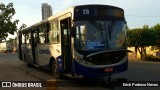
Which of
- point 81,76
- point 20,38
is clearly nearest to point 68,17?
point 81,76

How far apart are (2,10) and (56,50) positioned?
1462cm

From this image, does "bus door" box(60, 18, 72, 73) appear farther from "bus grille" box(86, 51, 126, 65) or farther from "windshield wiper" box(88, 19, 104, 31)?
"bus grille" box(86, 51, 126, 65)

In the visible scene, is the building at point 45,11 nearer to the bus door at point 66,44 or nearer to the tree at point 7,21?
the tree at point 7,21

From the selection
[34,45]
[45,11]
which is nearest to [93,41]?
Result: [34,45]

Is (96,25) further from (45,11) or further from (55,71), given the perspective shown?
(45,11)

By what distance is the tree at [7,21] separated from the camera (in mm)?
29688

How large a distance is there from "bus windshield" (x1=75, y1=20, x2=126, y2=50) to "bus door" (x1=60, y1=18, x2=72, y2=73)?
1044 mm

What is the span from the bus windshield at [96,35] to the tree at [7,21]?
54.4 ft

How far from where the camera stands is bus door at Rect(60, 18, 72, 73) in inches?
601

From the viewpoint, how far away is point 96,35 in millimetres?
14164

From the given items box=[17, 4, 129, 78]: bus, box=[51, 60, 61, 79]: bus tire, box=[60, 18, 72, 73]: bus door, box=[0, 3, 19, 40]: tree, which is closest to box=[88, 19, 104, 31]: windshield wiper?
box=[17, 4, 129, 78]: bus

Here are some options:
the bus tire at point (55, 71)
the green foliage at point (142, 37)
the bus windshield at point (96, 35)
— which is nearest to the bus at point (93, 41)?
the bus windshield at point (96, 35)

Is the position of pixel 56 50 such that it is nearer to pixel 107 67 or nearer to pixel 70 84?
pixel 70 84

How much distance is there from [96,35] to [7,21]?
1713 cm
